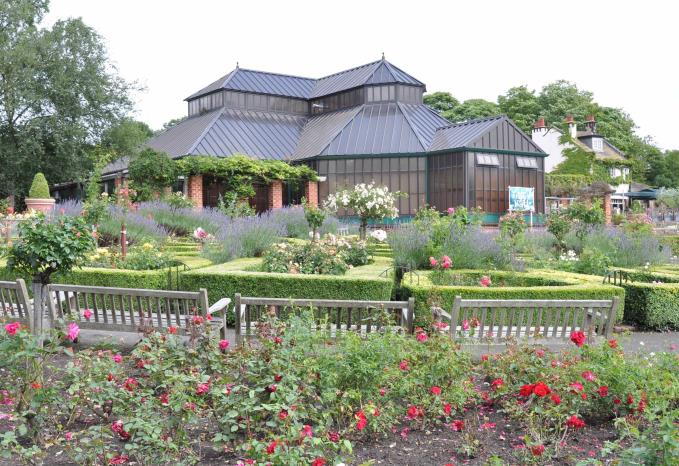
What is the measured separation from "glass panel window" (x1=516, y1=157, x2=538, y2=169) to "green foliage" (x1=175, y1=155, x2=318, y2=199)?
990 centimetres

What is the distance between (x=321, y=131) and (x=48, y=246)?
2609 cm

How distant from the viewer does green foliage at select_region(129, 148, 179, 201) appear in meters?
24.6

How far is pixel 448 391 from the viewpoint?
450 cm

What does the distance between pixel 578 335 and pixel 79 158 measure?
3041cm

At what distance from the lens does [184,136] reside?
101 feet

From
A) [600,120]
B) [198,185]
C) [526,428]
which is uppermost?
[600,120]

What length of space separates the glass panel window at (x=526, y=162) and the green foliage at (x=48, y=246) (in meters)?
24.3

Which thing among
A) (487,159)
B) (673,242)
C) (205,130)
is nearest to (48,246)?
(673,242)

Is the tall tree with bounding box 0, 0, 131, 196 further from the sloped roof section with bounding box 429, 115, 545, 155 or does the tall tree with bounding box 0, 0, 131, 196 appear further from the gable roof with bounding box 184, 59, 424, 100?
the sloped roof section with bounding box 429, 115, 545, 155

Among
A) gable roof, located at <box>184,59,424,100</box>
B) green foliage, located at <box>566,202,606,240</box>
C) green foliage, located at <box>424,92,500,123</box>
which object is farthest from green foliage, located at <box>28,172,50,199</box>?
green foliage, located at <box>424,92,500,123</box>

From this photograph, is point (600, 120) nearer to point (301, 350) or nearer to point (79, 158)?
point (79, 158)

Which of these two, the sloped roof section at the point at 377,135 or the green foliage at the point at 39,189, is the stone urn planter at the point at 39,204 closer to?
the green foliage at the point at 39,189

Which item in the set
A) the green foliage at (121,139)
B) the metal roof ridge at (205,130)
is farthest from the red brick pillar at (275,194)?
the green foliage at (121,139)

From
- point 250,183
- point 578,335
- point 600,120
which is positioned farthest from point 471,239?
point 600,120
